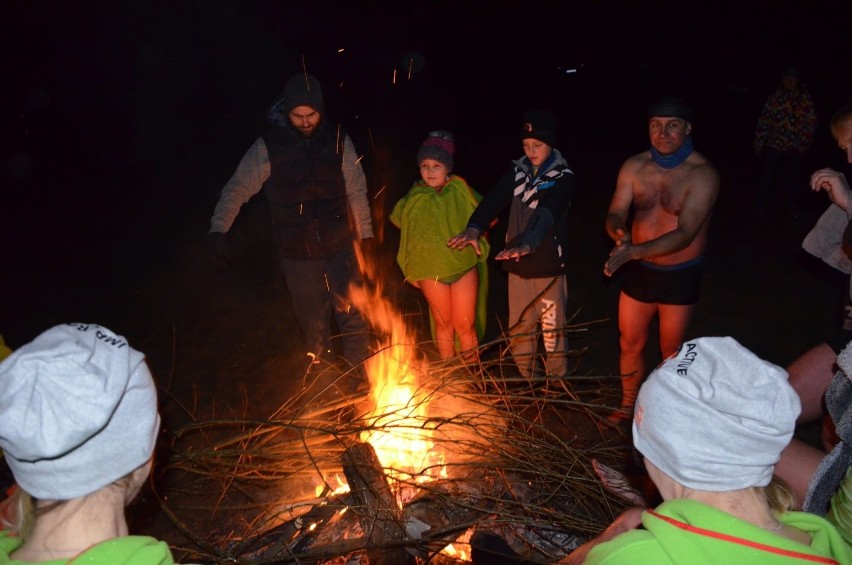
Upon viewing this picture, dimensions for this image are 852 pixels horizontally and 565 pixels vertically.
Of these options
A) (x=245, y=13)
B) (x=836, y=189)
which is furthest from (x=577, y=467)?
(x=245, y=13)

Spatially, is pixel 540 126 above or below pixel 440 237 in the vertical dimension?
above

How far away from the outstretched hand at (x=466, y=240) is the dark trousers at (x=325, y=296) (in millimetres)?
999

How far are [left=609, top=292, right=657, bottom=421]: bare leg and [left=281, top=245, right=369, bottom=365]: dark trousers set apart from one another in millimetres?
1993

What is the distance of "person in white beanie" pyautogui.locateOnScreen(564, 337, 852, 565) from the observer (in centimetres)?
135

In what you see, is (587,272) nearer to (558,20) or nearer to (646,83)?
(646,83)

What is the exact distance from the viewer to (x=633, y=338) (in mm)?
4469

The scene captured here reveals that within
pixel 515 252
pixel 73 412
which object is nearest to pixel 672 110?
pixel 515 252

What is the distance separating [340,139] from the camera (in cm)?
466

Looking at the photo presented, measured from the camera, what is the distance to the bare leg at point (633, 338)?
4.38 metres

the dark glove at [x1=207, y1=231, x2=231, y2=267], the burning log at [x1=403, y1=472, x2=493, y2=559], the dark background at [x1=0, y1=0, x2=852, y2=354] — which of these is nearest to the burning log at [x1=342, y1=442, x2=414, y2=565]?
the burning log at [x1=403, y1=472, x2=493, y2=559]

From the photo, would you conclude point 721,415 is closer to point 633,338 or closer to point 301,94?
point 633,338

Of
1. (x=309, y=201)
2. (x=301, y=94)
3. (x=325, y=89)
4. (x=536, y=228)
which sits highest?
(x=325, y=89)

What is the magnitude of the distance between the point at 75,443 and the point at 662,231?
3765 mm

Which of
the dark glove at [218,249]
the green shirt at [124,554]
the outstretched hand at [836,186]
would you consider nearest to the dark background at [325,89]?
the dark glove at [218,249]
